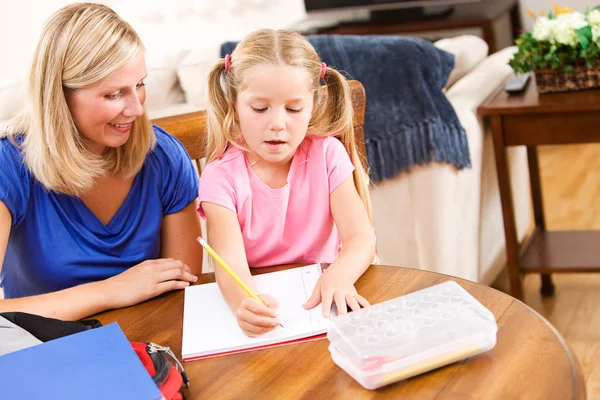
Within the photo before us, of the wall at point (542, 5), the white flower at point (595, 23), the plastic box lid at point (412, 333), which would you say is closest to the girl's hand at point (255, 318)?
the plastic box lid at point (412, 333)

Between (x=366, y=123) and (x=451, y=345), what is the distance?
1509 mm

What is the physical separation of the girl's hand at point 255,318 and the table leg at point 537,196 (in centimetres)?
178

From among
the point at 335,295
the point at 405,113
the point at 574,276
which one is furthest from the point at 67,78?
the point at 574,276

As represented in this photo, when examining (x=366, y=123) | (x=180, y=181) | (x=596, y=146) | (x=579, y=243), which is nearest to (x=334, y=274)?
(x=180, y=181)

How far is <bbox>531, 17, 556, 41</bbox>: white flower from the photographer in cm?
239

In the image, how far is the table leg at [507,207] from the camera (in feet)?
8.00

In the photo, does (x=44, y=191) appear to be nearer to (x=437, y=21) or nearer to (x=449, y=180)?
(x=449, y=180)

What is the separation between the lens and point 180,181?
1.56 m

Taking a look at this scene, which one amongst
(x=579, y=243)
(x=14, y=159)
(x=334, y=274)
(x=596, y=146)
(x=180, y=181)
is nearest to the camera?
(x=334, y=274)

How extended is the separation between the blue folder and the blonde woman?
27 centimetres

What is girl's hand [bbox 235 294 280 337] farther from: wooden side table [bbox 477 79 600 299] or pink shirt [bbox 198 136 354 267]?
wooden side table [bbox 477 79 600 299]

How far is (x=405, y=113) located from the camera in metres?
2.44

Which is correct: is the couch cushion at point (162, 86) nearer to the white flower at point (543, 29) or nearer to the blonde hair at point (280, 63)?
the white flower at point (543, 29)

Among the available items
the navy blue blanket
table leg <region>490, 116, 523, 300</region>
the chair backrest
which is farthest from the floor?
the chair backrest
